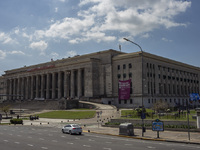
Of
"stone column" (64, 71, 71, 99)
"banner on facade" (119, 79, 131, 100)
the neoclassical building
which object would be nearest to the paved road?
the neoclassical building

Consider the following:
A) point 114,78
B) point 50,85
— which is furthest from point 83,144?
point 50,85

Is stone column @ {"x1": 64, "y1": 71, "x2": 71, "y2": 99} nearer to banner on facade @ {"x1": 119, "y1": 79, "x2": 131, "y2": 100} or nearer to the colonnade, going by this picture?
the colonnade

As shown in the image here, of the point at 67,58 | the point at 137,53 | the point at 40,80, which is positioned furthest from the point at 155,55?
the point at 40,80

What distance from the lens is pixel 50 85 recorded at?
113m

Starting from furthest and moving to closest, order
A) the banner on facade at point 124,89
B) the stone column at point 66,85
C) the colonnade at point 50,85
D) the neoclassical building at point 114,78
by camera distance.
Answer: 1. the stone column at point 66,85
2. the colonnade at point 50,85
3. the neoclassical building at point 114,78
4. the banner on facade at point 124,89

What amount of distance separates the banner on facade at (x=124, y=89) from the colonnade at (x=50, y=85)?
1921 centimetres

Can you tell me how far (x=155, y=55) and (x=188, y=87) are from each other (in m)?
33.9

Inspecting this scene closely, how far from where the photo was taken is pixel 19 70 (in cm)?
13312

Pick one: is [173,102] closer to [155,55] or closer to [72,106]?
[155,55]

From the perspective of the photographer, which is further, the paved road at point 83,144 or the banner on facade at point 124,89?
the banner on facade at point 124,89

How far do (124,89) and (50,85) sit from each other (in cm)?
4407

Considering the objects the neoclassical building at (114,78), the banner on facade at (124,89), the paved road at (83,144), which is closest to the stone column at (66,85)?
the neoclassical building at (114,78)

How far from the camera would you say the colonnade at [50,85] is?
9962 cm

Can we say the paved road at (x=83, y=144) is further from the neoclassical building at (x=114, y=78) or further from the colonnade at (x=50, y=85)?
the colonnade at (x=50, y=85)
